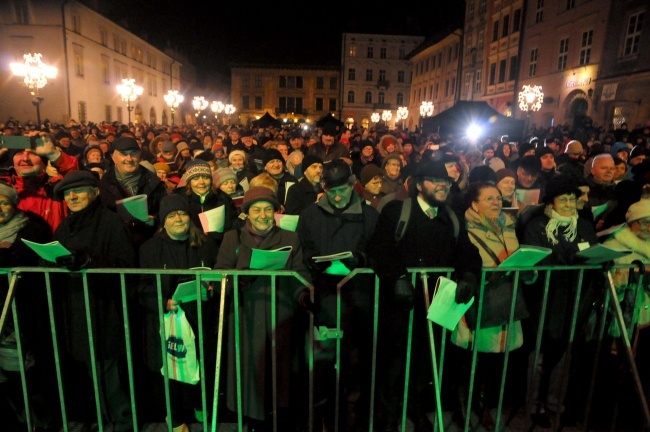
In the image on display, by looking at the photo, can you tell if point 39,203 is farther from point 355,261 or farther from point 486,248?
point 486,248

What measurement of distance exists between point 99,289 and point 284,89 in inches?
2812

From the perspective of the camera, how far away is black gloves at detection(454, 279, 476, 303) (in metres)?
2.87

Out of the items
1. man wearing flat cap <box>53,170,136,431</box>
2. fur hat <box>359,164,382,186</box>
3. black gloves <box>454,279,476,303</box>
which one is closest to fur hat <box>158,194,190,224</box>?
man wearing flat cap <box>53,170,136,431</box>

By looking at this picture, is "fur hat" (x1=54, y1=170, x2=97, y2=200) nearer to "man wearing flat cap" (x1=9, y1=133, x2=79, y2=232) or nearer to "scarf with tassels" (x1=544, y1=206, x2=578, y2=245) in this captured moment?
"man wearing flat cap" (x1=9, y1=133, x2=79, y2=232)

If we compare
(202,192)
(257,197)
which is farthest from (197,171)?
(257,197)

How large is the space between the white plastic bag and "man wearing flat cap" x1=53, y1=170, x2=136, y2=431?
42cm

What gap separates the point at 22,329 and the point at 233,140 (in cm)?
905

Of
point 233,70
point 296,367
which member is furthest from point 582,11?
point 233,70

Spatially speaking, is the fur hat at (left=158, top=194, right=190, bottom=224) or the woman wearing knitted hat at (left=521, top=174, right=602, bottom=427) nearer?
the fur hat at (left=158, top=194, right=190, bottom=224)

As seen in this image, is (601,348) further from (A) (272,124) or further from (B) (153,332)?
(A) (272,124)

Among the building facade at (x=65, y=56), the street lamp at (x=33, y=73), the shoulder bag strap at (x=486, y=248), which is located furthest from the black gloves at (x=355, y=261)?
the building facade at (x=65, y=56)

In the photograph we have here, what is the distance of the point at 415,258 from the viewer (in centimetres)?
329

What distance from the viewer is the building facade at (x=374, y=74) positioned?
62625mm

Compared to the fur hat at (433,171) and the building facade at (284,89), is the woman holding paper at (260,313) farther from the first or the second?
the building facade at (284,89)
